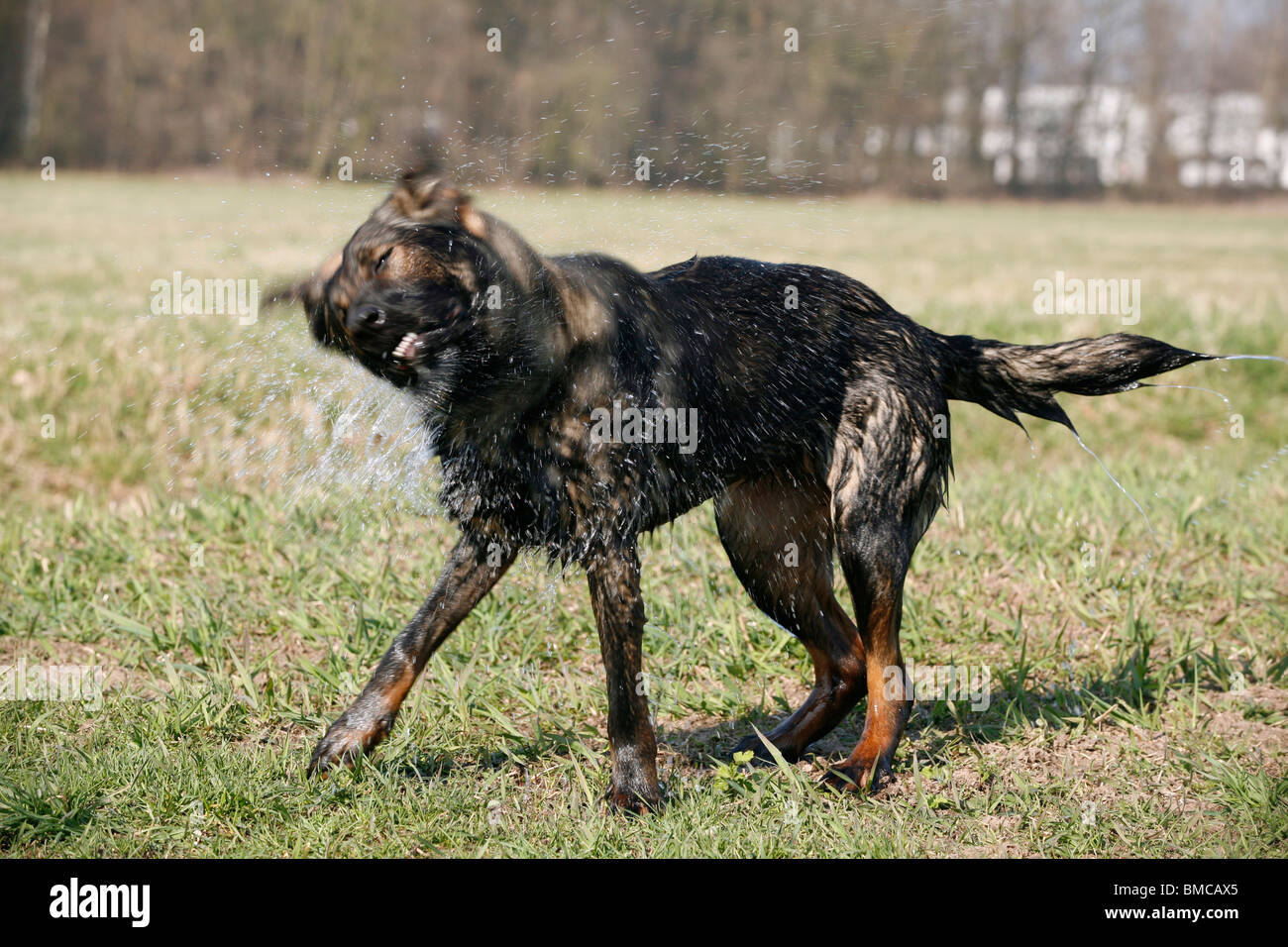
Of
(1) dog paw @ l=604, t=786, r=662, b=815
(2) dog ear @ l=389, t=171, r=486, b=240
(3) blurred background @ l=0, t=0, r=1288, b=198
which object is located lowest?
(1) dog paw @ l=604, t=786, r=662, b=815

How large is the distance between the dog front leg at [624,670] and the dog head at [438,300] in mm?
615

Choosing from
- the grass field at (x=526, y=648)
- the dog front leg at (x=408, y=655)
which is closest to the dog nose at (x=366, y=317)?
Result: the grass field at (x=526, y=648)

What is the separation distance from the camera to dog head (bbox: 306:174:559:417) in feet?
10.5

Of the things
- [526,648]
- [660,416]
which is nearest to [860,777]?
[660,416]

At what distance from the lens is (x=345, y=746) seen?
387cm

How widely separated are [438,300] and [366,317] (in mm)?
206

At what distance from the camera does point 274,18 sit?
137ft

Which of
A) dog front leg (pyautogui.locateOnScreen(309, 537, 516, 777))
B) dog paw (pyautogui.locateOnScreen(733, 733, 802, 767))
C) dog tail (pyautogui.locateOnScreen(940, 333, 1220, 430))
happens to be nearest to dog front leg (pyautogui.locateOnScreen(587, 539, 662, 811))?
dog front leg (pyautogui.locateOnScreen(309, 537, 516, 777))

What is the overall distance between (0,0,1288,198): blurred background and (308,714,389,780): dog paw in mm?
11019

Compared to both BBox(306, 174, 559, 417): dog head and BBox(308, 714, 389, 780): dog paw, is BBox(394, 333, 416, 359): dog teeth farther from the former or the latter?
BBox(308, 714, 389, 780): dog paw

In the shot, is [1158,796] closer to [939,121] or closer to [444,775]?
[444,775]

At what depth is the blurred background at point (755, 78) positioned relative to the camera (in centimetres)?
2808

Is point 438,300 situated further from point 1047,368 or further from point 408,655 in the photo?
point 1047,368

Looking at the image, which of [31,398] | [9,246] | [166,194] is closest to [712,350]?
[31,398]
